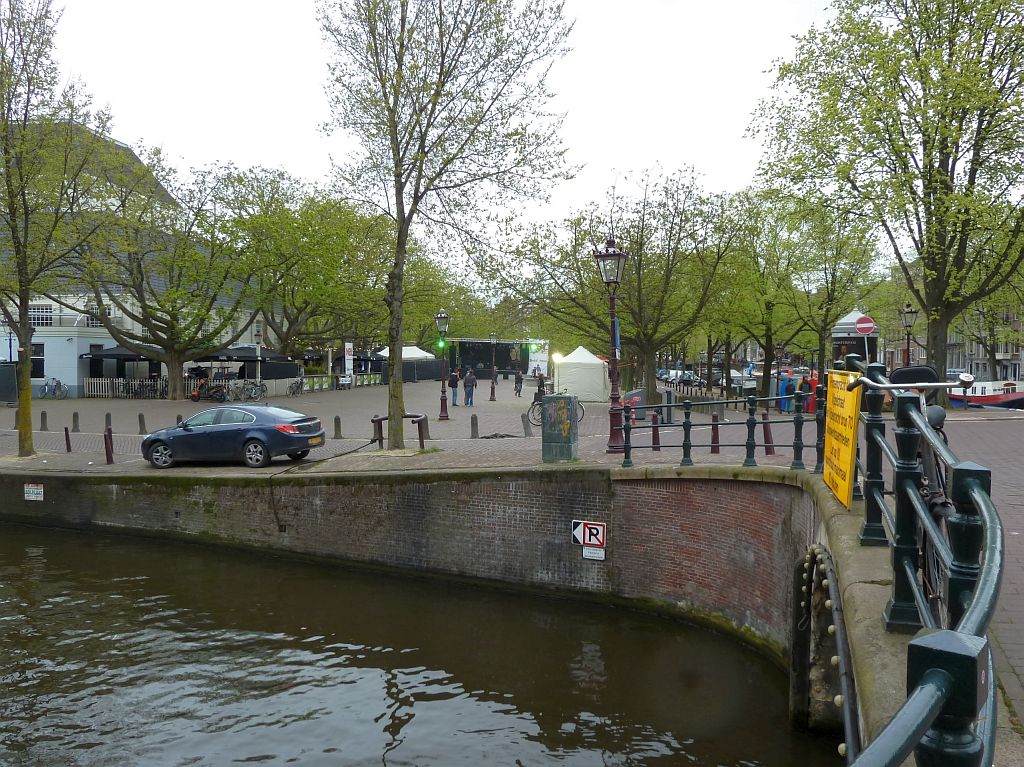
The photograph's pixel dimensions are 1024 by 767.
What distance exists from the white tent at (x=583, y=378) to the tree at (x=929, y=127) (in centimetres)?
1249

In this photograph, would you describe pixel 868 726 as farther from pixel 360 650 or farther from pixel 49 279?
pixel 49 279

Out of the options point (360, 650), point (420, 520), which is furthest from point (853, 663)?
point (420, 520)

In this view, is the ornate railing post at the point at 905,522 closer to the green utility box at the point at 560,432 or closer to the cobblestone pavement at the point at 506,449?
the cobblestone pavement at the point at 506,449

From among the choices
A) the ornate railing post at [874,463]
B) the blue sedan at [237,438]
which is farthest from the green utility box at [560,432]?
the ornate railing post at [874,463]

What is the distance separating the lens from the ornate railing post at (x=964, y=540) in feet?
6.93

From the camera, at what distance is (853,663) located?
355 cm

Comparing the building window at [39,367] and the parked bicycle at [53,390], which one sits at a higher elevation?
the building window at [39,367]

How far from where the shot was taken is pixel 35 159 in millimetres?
17625

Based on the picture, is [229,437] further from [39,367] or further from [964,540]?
[39,367]

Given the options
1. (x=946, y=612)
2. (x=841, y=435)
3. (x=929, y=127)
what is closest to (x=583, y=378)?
(x=929, y=127)

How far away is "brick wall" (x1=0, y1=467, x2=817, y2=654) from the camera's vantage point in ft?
32.4

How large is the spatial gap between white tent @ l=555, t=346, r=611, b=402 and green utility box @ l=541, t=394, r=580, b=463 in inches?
806

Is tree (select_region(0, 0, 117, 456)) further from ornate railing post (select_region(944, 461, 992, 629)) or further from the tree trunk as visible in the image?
ornate railing post (select_region(944, 461, 992, 629))

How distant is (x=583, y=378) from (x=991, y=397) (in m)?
16.7
